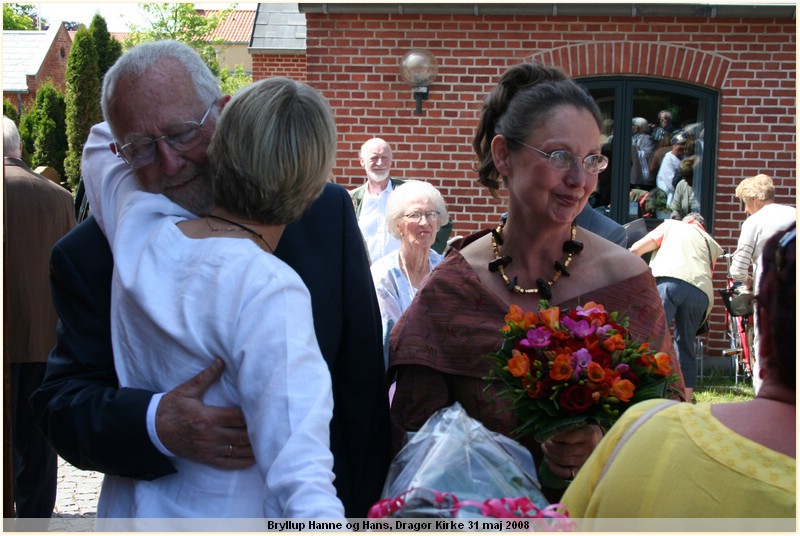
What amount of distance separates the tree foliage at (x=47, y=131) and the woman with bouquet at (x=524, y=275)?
27.9 meters

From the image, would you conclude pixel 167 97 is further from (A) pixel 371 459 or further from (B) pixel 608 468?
(B) pixel 608 468

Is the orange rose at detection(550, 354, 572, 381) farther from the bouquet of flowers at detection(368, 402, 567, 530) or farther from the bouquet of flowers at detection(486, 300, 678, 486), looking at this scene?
the bouquet of flowers at detection(368, 402, 567, 530)

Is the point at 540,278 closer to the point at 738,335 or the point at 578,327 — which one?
the point at 578,327

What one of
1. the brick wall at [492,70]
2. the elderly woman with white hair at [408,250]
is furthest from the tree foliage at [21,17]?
the elderly woman with white hair at [408,250]

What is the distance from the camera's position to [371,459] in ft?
8.84

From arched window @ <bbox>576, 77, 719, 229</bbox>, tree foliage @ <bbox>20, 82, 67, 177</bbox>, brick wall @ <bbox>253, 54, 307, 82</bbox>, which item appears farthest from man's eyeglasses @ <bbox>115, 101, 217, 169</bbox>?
tree foliage @ <bbox>20, 82, 67, 177</bbox>

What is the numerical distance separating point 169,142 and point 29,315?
13.0 feet

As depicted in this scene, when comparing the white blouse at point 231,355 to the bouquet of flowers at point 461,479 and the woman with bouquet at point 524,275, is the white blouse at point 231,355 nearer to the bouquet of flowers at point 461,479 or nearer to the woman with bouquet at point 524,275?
the bouquet of flowers at point 461,479

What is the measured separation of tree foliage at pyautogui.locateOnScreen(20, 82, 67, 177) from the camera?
2855 centimetres

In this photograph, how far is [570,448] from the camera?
2.50 meters

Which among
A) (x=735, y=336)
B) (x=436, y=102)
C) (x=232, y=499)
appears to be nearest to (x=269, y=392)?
(x=232, y=499)

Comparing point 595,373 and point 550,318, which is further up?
point 550,318

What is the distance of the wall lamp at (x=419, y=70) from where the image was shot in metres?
9.95

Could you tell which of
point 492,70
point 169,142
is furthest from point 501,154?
point 492,70
